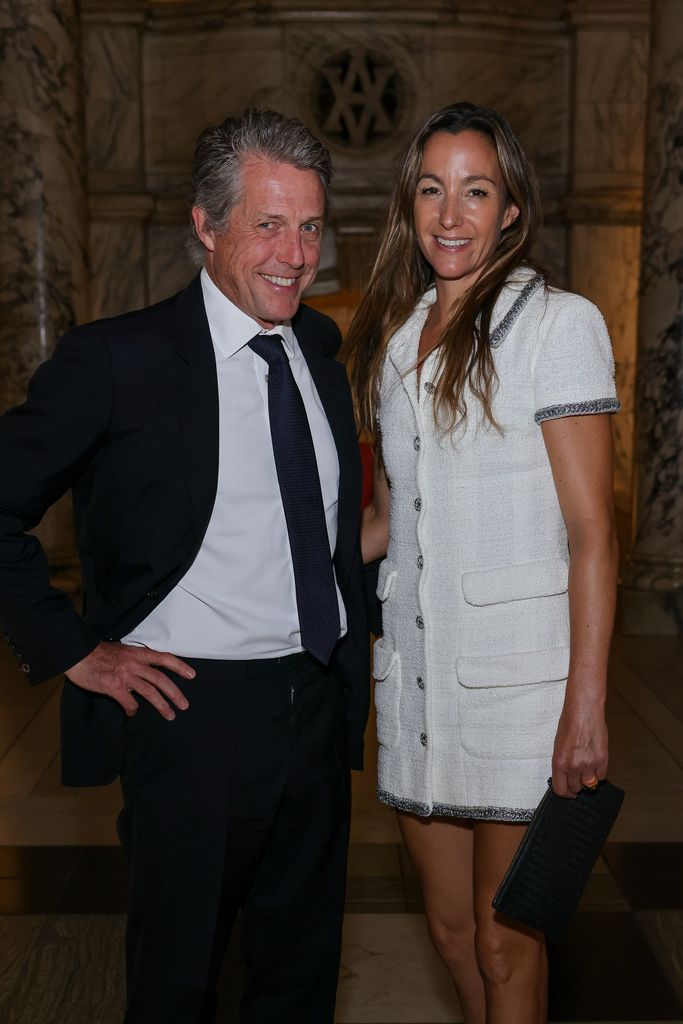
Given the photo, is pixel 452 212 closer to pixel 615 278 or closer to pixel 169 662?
pixel 169 662

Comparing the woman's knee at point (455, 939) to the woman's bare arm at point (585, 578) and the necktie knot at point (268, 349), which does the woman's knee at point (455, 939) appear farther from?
the necktie knot at point (268, 349)

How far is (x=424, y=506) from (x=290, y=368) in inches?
16.8

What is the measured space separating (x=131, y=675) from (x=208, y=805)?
31cm

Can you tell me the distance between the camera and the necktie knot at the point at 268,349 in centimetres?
269

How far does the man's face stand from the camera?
101 inches

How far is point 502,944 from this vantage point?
269cm

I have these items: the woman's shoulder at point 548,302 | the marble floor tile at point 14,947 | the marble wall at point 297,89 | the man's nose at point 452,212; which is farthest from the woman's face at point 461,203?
the marble wall at point 297,89

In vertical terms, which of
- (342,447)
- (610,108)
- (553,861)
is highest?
(610,108)

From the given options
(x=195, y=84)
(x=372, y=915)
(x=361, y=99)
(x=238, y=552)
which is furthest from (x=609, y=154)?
(x=238, y=552)

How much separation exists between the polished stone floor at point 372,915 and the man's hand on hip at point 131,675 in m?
1.42

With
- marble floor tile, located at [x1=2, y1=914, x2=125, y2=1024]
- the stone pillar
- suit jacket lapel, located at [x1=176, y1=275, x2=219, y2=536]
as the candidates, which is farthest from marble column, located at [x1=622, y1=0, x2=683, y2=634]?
suit jacket lapel, located at [x1=176, y1=275, x2=219, y2=536]

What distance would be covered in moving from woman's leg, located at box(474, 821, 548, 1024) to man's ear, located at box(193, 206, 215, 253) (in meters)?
1.39

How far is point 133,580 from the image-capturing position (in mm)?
2545

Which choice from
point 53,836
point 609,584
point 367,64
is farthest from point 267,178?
point 367,64
